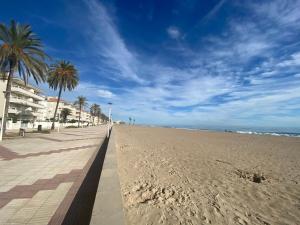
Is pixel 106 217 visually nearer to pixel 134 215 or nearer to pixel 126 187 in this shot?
pixel 134 215

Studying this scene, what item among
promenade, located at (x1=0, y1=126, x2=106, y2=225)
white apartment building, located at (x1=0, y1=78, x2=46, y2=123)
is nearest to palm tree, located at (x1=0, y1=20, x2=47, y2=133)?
promenade, located at (x1=0, y1=126, x2=106, y2=225)

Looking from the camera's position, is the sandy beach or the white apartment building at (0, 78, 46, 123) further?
the white apartment building at (0, 78, 46, 123)

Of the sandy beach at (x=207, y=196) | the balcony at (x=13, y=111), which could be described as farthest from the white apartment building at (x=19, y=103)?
the sandy beach at (x=207, y=196)

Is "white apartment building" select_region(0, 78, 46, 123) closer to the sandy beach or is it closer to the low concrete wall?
the sandy beach

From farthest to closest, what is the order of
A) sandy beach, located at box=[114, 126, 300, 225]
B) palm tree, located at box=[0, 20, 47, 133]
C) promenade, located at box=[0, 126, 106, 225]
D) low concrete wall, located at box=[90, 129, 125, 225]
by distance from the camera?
palm tree, located at box=[0, 20, 47, 133]
sandy beach, located at box=[114, 126, 300, 225]
promenade, located at box=[0, 126, 106, 225]
low concrete wall, located at box=[90, 129, 125, 225]

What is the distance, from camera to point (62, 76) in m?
36.8

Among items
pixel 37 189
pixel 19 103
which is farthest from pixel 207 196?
pixel 19 103

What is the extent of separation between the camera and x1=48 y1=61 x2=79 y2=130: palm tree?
36.2 m

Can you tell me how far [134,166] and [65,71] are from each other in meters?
32.8

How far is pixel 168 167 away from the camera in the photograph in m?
8.66

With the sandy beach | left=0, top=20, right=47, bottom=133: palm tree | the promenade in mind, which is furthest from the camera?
left=0, top=20, right=47, bottom=133: palm tree

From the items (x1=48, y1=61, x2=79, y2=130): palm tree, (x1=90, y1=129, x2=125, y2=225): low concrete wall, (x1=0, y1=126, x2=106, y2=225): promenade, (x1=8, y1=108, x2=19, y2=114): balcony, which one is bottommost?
(x1=0, y1=126, x2=106, y2=225): promenade

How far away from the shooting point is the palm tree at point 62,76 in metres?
36.2

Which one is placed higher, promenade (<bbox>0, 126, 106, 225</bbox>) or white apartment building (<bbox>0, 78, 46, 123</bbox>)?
white apartment building (<bbox>0, 78, 46, 123</bbox>)
